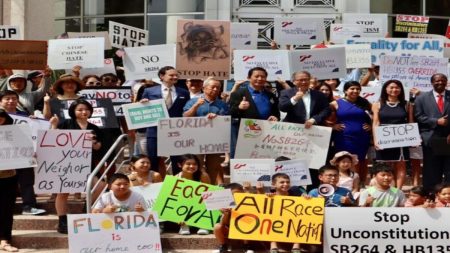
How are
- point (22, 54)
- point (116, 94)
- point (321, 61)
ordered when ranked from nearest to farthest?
point (116, 94) → point (321, 61) → point (22, 54)

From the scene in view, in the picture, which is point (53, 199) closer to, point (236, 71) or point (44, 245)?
point (44, 245)

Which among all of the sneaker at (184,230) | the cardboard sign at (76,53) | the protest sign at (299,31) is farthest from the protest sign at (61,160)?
the protest sign at (299,31)

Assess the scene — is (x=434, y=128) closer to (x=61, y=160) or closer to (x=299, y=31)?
(x=299, y=31)

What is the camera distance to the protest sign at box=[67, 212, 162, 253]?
31.8 ft

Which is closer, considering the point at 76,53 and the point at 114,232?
the point at 114,232

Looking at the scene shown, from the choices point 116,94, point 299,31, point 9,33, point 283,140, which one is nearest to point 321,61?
point 283,140

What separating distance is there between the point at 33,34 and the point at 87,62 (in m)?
6.34

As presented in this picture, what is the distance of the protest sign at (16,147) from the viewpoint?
413 inches

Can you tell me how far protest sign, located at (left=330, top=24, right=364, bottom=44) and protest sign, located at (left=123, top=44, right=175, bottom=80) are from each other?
3.59 meters

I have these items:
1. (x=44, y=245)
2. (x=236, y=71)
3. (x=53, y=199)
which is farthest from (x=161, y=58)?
(x=44, y=245)

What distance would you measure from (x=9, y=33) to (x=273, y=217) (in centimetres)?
653

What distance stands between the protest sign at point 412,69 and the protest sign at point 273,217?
3771 millimetres

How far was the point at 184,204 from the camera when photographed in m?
10.6

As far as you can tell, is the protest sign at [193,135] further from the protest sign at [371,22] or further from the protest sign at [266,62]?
the protest sign at [371,22]
